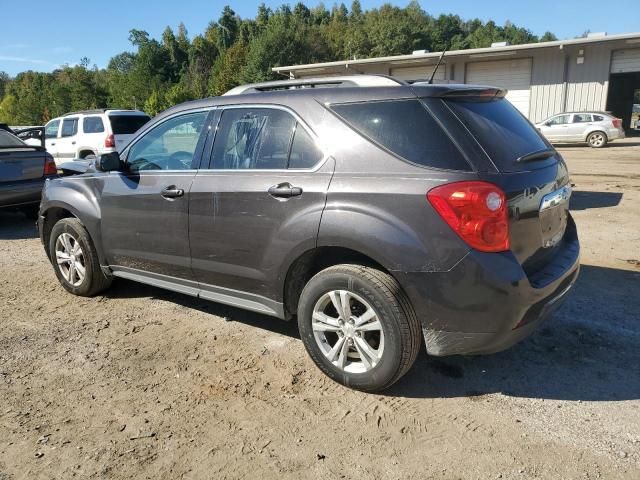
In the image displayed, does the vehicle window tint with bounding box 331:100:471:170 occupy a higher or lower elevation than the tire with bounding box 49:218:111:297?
higher

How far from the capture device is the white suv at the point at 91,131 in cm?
1288

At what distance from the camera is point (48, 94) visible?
238 ft

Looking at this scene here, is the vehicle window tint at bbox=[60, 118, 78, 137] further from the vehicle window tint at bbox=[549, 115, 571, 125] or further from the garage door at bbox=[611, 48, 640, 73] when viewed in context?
the garage door at bbox=[611, 48, 640, 73]

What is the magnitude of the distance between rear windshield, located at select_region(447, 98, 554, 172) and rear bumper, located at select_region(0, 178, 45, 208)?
7.22 meters

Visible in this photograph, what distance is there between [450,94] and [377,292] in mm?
1229

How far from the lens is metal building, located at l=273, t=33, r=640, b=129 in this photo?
2438 centimetres

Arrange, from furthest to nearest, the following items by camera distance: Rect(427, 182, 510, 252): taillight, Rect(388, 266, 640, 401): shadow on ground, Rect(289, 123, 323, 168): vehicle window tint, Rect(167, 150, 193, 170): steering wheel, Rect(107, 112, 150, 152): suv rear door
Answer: Rect(107, 112, 150, 152): suv rear door < Rect(167, 150, 193, 170): steering wheel < Rect(289, 123, 323, 168): vehicle window tint < Rect(388, 266, 640, 401): shadow on ground < Rect(427, 182, 510, 252): taillight

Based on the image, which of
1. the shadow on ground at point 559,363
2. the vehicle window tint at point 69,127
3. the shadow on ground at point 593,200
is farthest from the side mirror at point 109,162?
the vehicle window tint at point 69,127

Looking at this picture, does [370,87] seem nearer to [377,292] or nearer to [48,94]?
[377,292]

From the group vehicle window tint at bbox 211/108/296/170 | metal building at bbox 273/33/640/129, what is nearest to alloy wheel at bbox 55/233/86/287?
vehicle window tint at bbox 211/108/296/170

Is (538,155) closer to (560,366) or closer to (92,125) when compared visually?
(560,366)

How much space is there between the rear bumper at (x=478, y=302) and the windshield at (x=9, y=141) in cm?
771

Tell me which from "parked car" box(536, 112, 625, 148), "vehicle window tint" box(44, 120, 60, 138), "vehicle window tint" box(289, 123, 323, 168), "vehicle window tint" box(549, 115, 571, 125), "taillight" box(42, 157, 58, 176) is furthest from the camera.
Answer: "vehicle window tint" box(549, 115, 571, 125)

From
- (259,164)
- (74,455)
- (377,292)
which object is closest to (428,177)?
(377,292)
